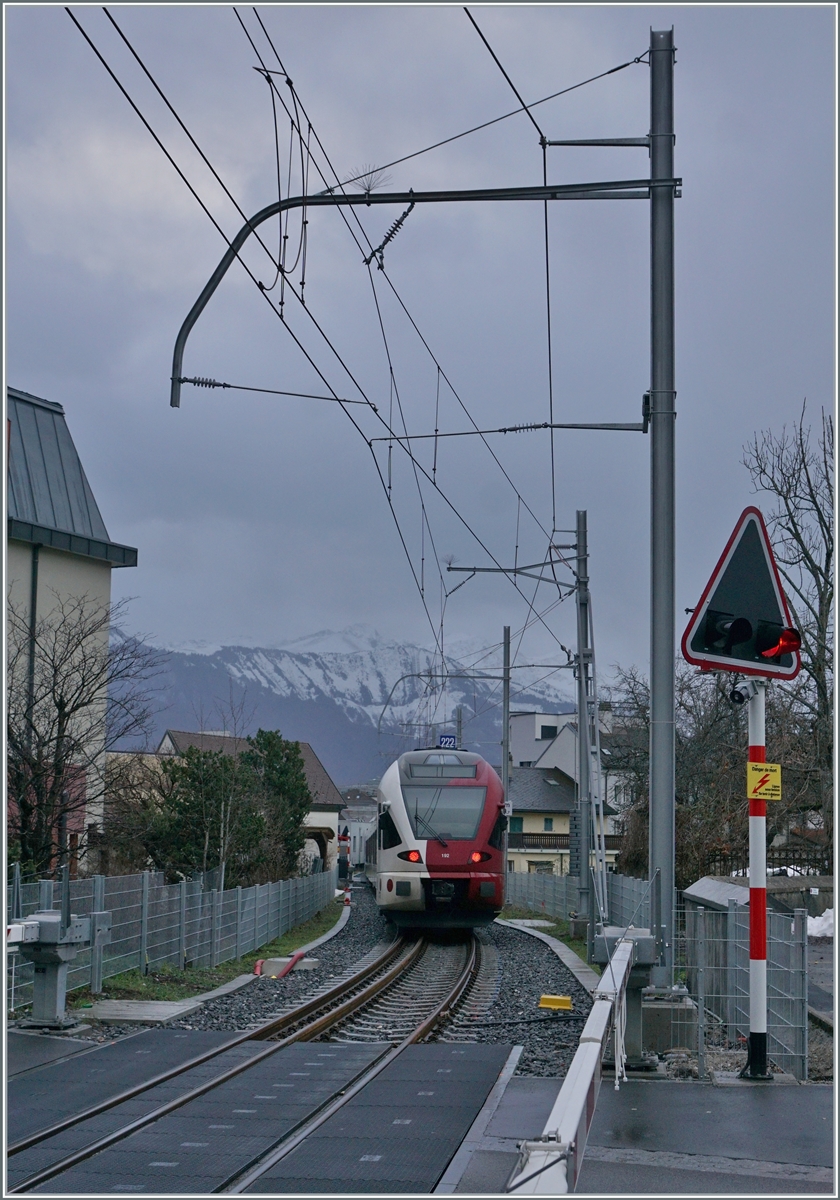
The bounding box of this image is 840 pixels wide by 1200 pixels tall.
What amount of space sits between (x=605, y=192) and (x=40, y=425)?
2768 centimetres

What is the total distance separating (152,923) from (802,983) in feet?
31.3

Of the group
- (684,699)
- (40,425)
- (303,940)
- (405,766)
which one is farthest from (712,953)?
(684,699)

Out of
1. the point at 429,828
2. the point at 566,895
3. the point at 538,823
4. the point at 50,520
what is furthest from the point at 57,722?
the point at 538,823

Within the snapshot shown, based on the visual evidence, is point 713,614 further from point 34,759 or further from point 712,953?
point 34,759

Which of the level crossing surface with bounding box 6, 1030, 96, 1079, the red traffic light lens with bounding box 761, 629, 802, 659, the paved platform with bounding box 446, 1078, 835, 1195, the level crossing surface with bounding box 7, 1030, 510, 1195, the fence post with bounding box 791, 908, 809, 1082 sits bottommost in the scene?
the level crossing surface with bounding box 6, 1030, 96, 1079

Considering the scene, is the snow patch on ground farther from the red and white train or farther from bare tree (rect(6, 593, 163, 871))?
bare tree (rect(6, 593, 163, 871))

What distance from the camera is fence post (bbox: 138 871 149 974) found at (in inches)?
611

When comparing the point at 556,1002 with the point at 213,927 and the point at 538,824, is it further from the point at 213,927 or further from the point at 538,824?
the point at 538,824

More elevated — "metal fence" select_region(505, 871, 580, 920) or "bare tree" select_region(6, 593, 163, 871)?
"bare tree" select_region(6, 593, 163, 871)

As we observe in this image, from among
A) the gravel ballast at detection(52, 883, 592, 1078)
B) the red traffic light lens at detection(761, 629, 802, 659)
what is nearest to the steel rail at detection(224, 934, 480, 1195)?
the gravel ballast at detection(52, 883, 592, 1078)

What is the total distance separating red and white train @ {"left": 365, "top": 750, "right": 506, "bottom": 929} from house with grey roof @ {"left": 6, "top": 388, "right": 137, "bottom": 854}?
8.42 meters

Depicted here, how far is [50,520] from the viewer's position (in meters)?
33.0

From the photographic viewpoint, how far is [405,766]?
24.9m

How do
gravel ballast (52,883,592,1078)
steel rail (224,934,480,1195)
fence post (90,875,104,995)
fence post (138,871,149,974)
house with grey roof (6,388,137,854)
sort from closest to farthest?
steel rail (224,934,480,1195)
gravel ballast (52,883,592,1078)
fence post (90,875,104,995)
fence post (138,871,149,974)
house with grey roof (6,388,137,854)
